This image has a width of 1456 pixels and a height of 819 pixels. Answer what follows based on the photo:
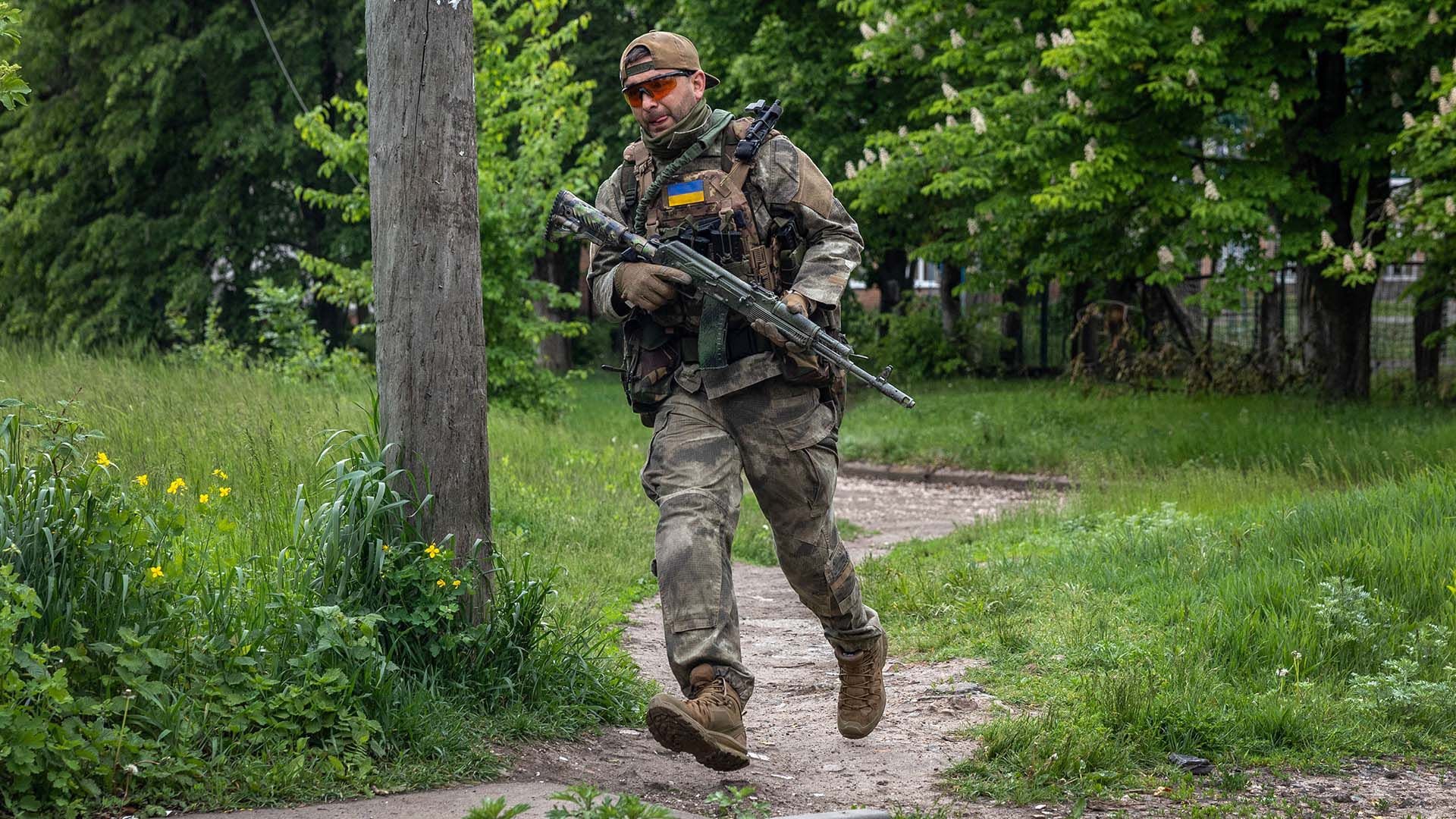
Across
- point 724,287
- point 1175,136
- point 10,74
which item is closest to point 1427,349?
point 1175,136

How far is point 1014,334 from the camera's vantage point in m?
26.2

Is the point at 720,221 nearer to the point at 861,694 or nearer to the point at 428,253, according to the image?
the point at 428,253

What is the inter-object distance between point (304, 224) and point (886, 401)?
38.1ft

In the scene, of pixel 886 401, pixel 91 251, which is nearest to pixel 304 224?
pixel 91 251

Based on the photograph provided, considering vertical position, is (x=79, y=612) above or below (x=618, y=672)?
above

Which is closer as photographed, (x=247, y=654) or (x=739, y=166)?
(x=247, y=654)

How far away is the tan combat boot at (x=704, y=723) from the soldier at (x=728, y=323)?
0.26 metres

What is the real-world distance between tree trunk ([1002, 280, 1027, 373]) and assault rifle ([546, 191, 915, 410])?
1988 centimetres

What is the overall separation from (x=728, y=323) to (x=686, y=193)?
46 centimetres

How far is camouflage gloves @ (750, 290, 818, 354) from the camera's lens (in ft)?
15.5

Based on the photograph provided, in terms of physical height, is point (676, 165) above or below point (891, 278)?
below

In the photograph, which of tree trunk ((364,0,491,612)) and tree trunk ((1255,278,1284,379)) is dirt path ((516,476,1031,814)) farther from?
tree trunk ((1255,278,1284,379))

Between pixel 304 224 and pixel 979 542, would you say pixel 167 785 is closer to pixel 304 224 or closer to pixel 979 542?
pixel 979 542

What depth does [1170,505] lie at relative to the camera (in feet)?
30.7
